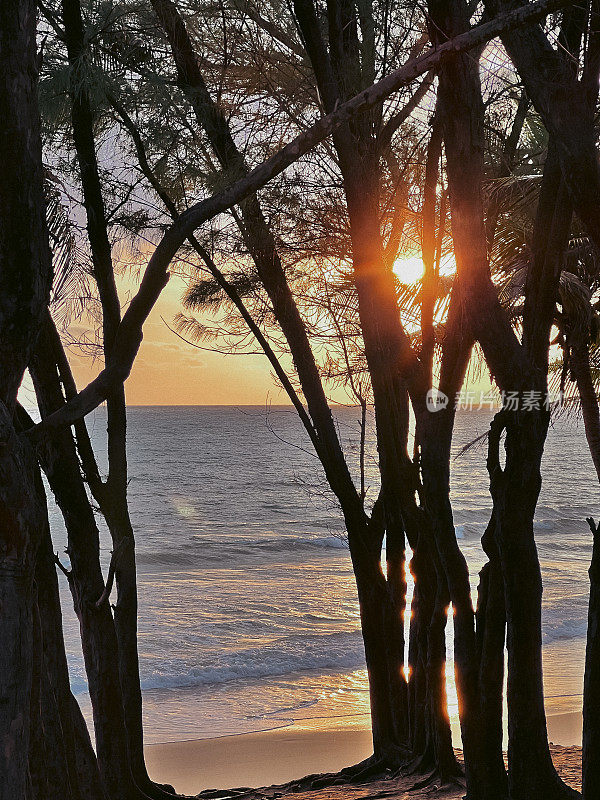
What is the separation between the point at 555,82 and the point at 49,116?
259 cm

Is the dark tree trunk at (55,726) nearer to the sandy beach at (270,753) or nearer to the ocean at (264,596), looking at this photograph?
the ocean at (264,596)

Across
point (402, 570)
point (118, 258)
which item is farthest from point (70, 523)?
point (402, 570)

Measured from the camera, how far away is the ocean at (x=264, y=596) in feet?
34.0

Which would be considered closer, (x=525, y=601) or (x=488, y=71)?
(x=525, y=601)

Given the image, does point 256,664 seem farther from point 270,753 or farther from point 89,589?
point 89,589

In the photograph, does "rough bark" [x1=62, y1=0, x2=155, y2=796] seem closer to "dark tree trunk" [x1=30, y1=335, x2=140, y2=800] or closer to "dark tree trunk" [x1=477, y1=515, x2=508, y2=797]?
"dark tree trunk" [x1=30, y1=335, x2=140, y2=800]

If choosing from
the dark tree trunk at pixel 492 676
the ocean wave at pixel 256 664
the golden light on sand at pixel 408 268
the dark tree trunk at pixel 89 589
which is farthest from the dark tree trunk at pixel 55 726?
the ocean wave at pixel 256 664

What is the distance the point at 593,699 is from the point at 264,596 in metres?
15.7

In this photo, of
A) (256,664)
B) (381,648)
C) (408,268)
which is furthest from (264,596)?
(408,268)

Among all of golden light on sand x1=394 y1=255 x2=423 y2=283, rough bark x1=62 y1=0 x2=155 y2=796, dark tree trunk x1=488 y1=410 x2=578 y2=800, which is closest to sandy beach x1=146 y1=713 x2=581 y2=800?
rough bark x1=62 y1=0 x2=155 y2=796

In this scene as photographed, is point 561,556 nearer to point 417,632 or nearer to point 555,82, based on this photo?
point 417,632

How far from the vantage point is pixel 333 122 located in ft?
8.46

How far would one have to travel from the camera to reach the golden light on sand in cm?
595

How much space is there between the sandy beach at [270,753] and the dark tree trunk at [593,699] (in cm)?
372
